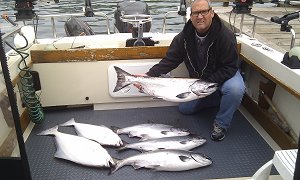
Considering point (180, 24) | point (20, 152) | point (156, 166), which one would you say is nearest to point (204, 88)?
point (156, 166)

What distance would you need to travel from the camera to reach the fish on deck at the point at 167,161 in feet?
9.27

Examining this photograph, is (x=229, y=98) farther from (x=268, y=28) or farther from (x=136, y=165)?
(x=268, y=28)

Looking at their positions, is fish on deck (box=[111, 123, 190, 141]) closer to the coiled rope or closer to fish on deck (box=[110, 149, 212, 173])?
fish on deck (box=[110, 149, 212, 173])

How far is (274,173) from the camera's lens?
2.81m

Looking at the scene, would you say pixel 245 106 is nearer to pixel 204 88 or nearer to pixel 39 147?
pixel 204 88

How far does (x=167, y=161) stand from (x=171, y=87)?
80 cm

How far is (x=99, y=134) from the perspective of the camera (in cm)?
331

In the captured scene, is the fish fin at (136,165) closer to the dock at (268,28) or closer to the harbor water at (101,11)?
the dock at (268,28)

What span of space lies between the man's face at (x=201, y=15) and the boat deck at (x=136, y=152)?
43.5 inches

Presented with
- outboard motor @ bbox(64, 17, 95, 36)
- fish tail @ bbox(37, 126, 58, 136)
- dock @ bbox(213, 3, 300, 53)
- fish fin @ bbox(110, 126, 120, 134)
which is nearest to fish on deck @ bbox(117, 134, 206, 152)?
fish fin @ bbox(110, 126, 120, 134)

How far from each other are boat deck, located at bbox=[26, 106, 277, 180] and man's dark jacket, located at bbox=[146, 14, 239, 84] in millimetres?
568

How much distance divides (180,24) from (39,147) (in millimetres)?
7731

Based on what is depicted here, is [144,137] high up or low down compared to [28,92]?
down

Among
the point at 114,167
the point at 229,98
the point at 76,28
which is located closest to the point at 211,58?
the point at 229,98
